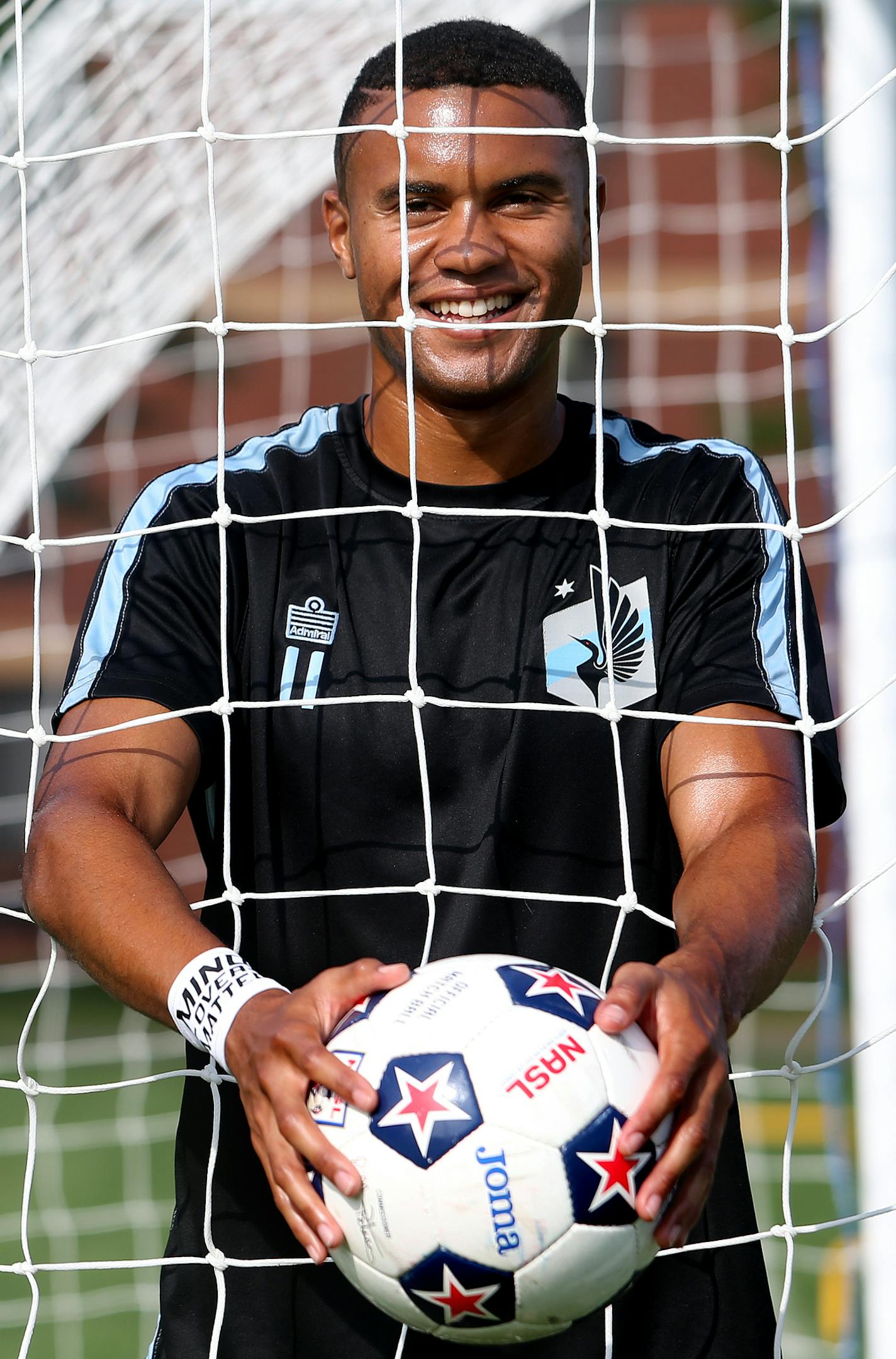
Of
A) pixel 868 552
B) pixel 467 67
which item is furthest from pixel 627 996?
pixel 868 552

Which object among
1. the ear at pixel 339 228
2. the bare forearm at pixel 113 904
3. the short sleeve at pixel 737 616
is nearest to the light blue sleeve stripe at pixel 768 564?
the short sleeve at pixel 737 616

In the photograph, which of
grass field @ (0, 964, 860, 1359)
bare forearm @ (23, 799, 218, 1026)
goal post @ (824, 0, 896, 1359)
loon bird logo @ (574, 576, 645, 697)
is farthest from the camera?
grass field @ (0, 964, 860, 1359)

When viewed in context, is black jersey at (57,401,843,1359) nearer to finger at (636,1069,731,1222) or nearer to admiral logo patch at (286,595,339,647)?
admiral logo patch at (286,595,339,647)

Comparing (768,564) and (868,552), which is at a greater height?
(868,552)

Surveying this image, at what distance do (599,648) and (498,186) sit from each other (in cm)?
67

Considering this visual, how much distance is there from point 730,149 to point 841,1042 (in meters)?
4.99

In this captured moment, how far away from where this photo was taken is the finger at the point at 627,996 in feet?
→ 4.95

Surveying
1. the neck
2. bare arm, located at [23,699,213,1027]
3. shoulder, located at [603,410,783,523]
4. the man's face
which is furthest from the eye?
bare arm, located at [23,699,213,1027]

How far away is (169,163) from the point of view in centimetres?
369

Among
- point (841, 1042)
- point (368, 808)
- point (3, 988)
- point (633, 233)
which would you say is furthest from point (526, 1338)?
point (633, 233)

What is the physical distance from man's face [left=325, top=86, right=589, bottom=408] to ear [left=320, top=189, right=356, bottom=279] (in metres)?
0.15

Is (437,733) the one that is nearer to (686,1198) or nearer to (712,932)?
(712,932)

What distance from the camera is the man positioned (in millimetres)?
2055

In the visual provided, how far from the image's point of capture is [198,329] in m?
4.59
